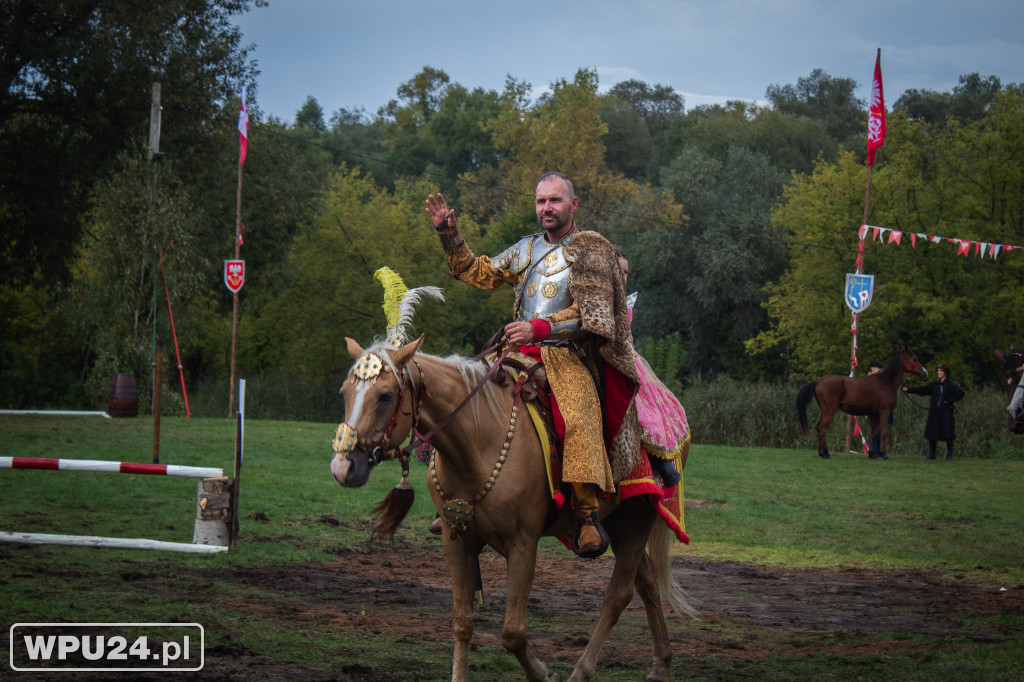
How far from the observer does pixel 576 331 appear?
16.8ft

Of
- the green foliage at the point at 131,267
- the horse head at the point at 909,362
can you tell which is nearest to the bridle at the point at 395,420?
the horse head at the point at 909,362

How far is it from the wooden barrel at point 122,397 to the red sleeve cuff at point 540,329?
18293 mm

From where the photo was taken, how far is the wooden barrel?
20.9 metres

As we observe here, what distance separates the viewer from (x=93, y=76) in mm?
25266

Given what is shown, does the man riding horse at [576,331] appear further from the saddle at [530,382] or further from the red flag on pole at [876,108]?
the red flag on pole at [876,108]

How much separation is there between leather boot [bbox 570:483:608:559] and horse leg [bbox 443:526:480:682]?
574mm

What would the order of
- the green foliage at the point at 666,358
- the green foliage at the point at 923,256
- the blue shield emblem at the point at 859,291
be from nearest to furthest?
the blue shield emblem at the point at 859,291 → the green foliage at the point at 666,358 → the green foliage at the point at 923,256

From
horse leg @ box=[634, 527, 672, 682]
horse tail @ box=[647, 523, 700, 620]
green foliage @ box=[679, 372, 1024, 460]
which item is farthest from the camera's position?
green foliage @ box=[679, 372, 1024, 460]

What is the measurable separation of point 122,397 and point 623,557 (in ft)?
58.7

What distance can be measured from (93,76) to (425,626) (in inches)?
919

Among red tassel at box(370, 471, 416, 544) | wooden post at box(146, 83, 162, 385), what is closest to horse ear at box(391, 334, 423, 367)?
red tassel at box(370, 471, 416, 544)

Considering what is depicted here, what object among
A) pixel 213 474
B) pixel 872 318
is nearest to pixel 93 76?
pixel 213 474

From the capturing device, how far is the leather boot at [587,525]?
4.99 m

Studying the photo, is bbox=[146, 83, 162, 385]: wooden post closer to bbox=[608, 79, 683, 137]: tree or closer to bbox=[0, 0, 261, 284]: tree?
bbox=[0, 0, 261, 284]: tree
